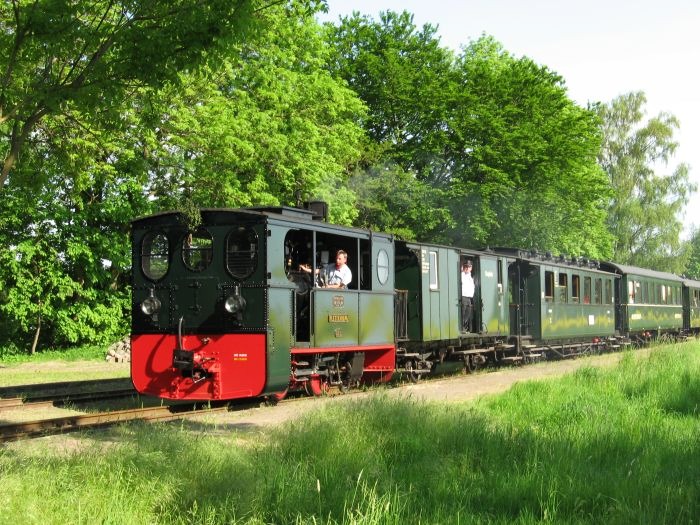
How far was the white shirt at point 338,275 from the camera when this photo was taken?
508 inches

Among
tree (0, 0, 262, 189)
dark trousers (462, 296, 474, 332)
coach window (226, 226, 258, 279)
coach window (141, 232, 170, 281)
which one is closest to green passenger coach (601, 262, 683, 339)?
dark trousers (462, 296, 474, 332)

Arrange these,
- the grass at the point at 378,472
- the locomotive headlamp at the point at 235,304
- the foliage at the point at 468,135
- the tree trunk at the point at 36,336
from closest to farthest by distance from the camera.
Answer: the grass at the point at 378,472
the locomotive headlamp at the point at 235,304
the tree trunk at the point at 36,336
the foliage at the point at 468,135

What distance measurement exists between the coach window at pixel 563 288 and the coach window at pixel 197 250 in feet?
43.8

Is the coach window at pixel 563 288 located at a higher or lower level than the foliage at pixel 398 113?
lower

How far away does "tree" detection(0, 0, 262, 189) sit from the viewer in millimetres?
7578

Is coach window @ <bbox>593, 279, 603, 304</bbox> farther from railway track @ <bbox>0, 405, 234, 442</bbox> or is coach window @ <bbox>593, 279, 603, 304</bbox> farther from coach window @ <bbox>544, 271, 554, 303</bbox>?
railway track @ <bbox>0, 405, 234, 442</bbox>

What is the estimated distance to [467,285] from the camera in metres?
17.7

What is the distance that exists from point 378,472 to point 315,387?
19.8ft

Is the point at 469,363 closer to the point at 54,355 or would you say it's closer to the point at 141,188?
the point at 141,188

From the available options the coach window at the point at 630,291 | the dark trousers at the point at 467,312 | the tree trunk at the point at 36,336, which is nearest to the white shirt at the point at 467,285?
the dark trousers at the point at 467,312

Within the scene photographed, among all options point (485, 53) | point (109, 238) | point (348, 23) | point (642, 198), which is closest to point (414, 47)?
point (348, 23)

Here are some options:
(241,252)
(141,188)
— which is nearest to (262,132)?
(141,188)

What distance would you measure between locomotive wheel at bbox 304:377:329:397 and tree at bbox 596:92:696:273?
146 ft

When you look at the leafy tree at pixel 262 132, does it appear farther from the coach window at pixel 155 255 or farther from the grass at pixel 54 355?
the coach window at pixel 155 255
